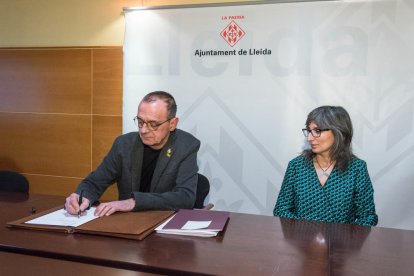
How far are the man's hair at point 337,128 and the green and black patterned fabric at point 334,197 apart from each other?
0.18 ft

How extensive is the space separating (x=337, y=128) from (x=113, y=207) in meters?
1.36

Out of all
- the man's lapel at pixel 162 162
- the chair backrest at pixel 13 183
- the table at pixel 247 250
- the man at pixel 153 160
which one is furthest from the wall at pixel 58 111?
the table at pixel 247 250

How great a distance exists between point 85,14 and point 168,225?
104 inches

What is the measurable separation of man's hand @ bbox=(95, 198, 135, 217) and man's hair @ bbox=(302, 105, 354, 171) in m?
1.12

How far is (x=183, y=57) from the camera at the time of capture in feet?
10.7

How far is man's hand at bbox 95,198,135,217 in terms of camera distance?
1.80 metres

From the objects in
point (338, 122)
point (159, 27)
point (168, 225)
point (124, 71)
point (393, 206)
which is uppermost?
point (159, 27)

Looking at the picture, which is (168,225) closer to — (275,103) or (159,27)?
(275,103)

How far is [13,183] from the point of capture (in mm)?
2752

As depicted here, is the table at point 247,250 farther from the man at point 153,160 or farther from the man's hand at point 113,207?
the man at point 153,160

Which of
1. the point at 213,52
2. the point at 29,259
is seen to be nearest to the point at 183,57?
the point at 213,52

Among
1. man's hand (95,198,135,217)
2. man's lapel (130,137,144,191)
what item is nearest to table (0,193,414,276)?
man's hand (95,198,135,217)
